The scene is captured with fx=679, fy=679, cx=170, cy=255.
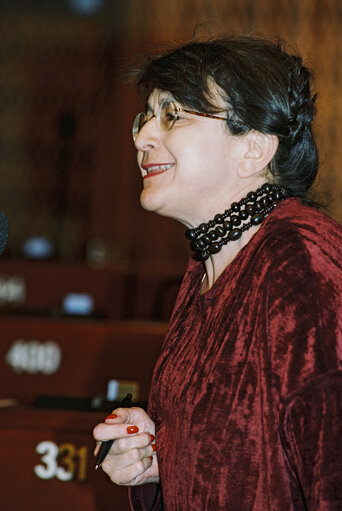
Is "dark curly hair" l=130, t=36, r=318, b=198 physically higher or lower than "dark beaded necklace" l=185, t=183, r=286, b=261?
higher

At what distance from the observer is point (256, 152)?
120 cm

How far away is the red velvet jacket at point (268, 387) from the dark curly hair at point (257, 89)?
0.14m

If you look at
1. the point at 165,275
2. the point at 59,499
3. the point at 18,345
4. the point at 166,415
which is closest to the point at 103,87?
the point at 165,275

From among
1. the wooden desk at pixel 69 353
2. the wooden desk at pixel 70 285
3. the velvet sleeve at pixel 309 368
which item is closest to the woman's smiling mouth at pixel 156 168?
the velvet sleeve at pixel 309 368

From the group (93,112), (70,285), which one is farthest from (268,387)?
(93,112)

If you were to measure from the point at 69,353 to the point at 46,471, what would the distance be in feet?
3.50

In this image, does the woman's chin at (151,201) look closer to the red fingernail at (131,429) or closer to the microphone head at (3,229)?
the microphone head at (3,229)

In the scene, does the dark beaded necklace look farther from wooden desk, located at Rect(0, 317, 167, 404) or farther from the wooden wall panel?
the wooden wall panel

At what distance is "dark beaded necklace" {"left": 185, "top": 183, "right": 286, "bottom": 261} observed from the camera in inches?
46.5

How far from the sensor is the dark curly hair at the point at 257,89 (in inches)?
46.3

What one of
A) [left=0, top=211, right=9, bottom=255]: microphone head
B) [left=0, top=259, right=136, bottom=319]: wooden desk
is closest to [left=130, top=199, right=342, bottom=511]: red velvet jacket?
[left=0, top=211, right=9, bottom=255]: microphone head

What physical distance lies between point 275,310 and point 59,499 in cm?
104

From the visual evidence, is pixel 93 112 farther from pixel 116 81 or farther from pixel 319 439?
pixel 319 439

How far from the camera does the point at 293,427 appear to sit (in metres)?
0.90
